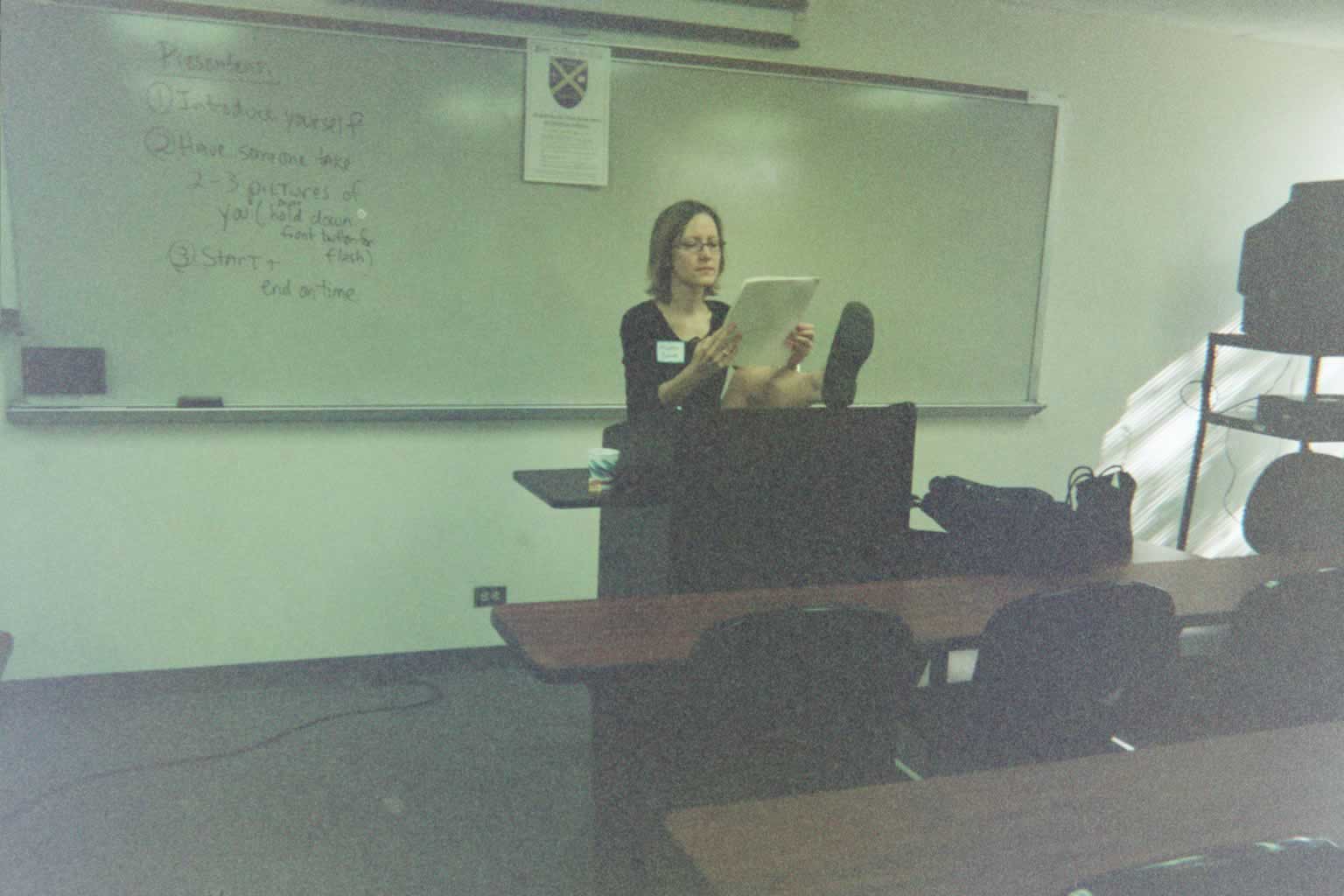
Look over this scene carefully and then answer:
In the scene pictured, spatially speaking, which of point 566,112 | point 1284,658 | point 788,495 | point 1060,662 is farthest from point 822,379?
point 566,112

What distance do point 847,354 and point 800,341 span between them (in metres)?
0.17

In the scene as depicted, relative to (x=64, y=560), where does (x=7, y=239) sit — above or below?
above

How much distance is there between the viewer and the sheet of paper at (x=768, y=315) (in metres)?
2.08

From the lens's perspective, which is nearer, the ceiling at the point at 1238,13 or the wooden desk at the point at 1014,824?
the wooden desk at the point at 1014,824

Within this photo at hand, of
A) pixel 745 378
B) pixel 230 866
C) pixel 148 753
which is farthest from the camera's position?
pixel 148 753

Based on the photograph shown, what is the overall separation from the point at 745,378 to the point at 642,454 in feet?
1.02

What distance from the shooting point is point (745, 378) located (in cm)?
235

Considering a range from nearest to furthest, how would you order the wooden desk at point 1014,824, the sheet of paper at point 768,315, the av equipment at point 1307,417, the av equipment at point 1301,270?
the wooden desk at point 1014,824 < the sheet of paper at point 768,315 < the av equipment at point 1301,270 < the av equipment at point 1307,417

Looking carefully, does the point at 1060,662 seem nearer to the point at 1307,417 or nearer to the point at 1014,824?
the point at 1014,824

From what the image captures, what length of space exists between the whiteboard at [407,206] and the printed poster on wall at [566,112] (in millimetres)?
49

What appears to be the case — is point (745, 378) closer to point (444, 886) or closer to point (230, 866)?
point (444, 886)

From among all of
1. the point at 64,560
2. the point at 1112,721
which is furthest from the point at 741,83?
the point at 64,560

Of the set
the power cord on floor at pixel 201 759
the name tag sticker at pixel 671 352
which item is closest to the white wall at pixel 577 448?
the power cord on floor at pixel 201 759

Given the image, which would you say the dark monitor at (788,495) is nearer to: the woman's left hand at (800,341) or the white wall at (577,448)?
the woman's left hand at (800,341)
